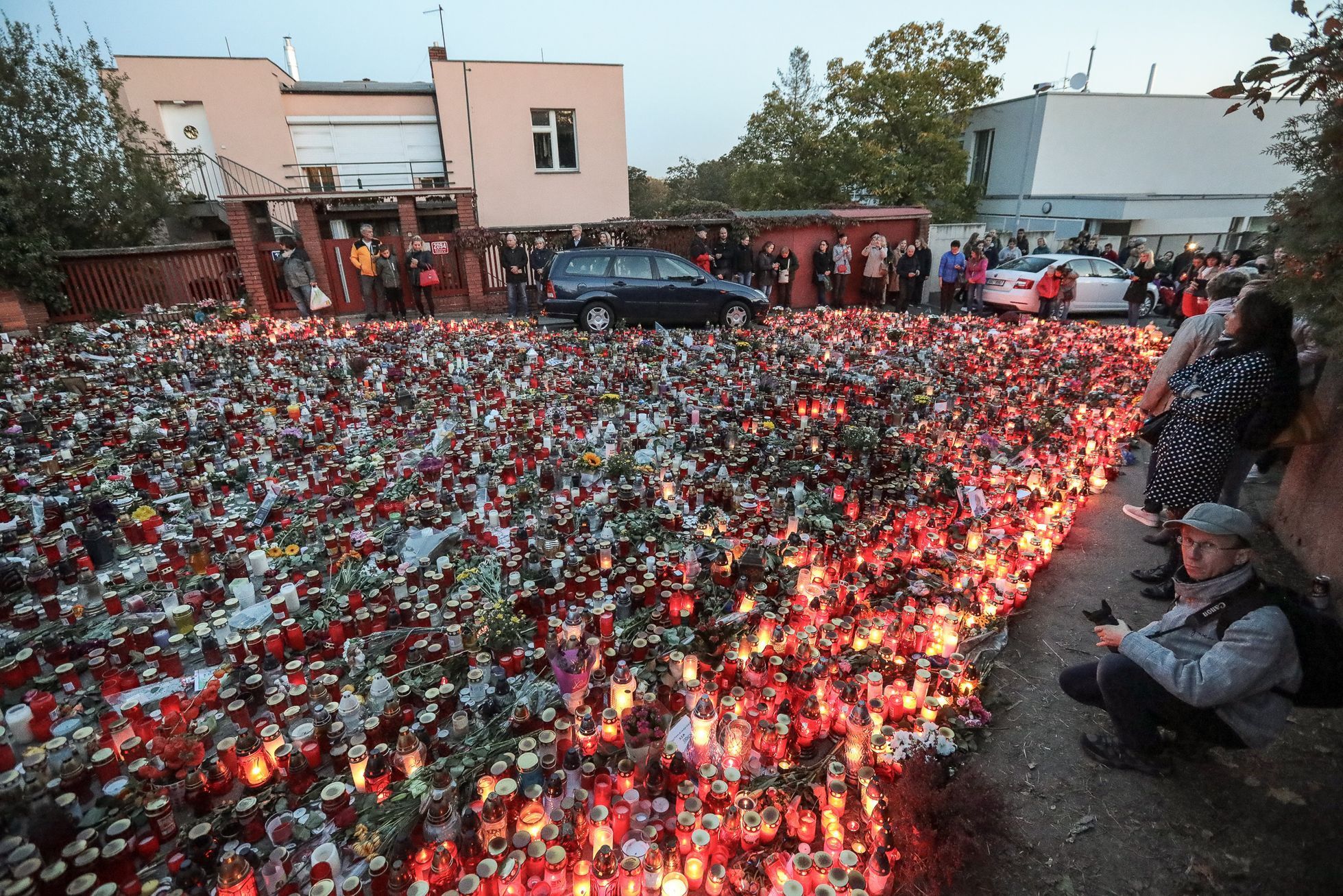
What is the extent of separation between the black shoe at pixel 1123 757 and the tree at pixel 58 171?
16847mm

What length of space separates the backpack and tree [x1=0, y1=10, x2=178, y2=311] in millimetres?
17045

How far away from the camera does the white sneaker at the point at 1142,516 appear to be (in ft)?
14.6

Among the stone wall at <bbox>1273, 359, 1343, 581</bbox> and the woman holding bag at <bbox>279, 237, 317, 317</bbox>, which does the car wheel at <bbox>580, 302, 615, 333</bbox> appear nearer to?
the woman holding bag at <bbox>279, 237, 317, 317</bbox>

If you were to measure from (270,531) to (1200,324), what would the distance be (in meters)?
6.94

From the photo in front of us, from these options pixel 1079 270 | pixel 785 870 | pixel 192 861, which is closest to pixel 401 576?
pixel 192 861

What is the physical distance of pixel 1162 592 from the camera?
3.94 meters

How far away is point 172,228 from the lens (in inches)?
709

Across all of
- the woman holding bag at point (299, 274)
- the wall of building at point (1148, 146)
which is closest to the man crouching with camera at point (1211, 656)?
the woman holding bag at point (299, 274)

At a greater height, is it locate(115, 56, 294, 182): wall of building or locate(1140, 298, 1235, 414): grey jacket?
locate(115, 56, 294, 182): wall of building

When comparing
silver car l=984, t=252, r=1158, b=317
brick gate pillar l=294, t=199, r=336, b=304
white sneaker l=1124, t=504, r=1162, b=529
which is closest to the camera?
white sneaker l=1124, t=504, r=1162, b=529

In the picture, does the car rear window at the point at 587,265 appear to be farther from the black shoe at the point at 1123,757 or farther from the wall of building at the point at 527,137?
the black shoe at the point at 1123,757

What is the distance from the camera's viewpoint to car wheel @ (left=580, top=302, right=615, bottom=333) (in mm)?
11438

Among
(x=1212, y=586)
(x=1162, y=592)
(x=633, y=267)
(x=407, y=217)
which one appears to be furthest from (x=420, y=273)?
(x=1212, y=586)

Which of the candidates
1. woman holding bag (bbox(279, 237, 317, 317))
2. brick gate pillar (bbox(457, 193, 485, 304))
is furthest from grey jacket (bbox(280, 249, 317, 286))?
brick gate pillar (bbox(457, 193, 485, 304))
